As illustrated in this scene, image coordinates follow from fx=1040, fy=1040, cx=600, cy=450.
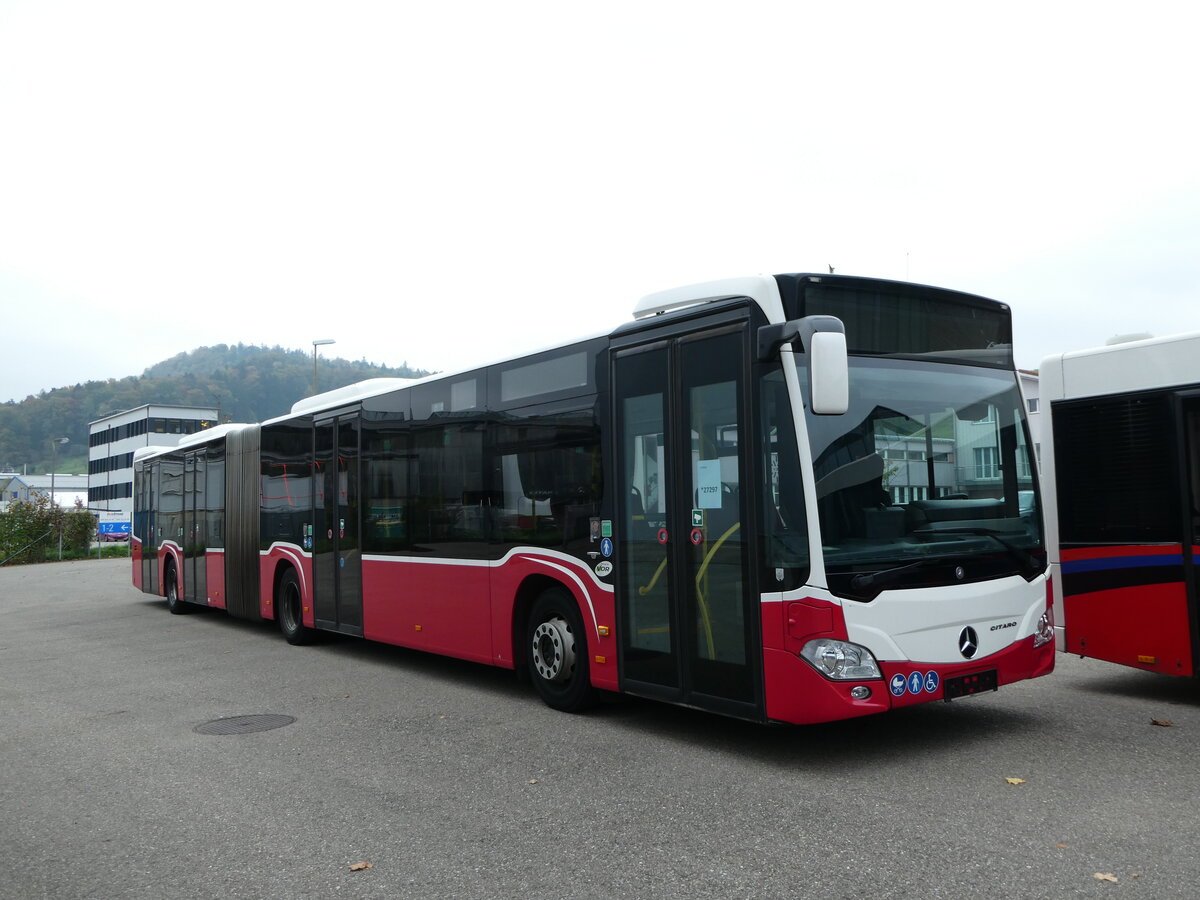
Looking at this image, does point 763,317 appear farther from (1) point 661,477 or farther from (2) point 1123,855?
(2) point 1123,855

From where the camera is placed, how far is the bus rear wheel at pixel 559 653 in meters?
8.04

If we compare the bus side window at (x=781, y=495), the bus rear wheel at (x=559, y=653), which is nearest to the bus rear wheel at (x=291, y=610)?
the bus rear wheel at (x=559, y=653)

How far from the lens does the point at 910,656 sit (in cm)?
624

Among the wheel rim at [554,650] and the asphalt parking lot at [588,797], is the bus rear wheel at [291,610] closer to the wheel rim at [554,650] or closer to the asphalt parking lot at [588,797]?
the asphalt parking lot at [588,797]

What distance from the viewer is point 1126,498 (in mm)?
8086

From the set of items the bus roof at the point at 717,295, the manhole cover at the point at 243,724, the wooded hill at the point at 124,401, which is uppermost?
the wooded hill at the point at 124,401

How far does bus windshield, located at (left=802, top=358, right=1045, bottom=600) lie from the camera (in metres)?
6.19

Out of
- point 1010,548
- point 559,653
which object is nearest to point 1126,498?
point 1010,548

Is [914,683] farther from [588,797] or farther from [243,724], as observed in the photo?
[243,724]

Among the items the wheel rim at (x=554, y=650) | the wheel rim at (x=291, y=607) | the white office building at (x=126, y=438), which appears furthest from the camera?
the white office building at (x=126, y=438)

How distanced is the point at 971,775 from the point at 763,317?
299 cm

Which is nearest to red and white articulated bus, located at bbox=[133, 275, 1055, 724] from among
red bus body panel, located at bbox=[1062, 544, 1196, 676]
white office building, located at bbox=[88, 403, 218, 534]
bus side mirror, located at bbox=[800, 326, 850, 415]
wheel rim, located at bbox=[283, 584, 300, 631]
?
bus side mirror, located at bbox=[800, 326, 850, 415]

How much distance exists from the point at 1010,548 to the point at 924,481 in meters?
0.91

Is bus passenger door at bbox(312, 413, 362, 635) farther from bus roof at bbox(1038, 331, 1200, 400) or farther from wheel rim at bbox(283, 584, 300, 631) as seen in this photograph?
bus roof at bbox(1038, 331, 1200, 400)
